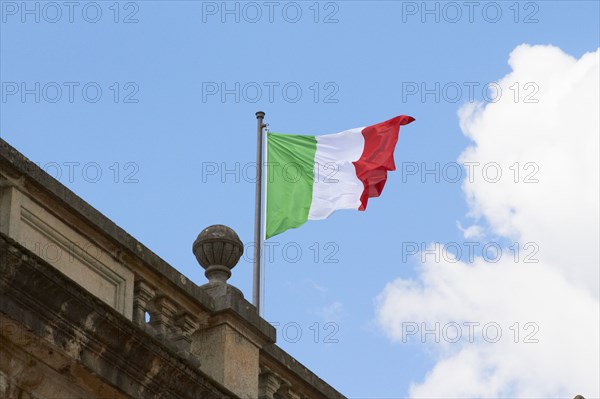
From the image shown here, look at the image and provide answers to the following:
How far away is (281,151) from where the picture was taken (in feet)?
70.0

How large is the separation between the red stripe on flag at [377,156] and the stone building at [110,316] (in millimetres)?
7683

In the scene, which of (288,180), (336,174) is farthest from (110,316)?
(336,174)

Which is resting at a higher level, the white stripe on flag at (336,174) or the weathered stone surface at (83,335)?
the white stripe on flag at (336,174)

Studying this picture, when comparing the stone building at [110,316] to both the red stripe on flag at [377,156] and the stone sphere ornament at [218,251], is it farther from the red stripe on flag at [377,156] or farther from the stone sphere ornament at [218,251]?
the red stripe on flag at [377,156]

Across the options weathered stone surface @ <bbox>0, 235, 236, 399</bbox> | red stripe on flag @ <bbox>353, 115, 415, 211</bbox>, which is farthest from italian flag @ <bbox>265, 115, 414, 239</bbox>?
weathered stone surface @ <bbox>0, 235, 236, 399</bbox>

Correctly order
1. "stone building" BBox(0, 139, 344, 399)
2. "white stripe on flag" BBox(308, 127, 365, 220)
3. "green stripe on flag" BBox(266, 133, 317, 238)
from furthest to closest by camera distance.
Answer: "white stripe on flag" BBox(308, 127, 365, 220) < "green stripe on flag" BBox(266, 133, 317, 238) < "stone building" BBox(0, 139, 344, 399)

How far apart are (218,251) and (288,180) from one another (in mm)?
8180

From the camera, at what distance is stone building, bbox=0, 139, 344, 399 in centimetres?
1034

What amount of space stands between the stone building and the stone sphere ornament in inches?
0.4

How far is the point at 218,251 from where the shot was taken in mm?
12812

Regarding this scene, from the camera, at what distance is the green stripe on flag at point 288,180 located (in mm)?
20000

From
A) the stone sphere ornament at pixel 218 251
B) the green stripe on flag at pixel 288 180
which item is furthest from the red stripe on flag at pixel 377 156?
the stone sphere ornament at pixel 218 251

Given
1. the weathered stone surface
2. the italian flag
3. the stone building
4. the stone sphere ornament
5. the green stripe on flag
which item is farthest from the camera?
the italian flag

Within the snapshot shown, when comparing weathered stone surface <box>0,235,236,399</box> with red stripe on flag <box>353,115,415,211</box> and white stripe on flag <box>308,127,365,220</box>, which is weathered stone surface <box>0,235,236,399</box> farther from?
red stripe on flag <box>353,115,415,211</box>
